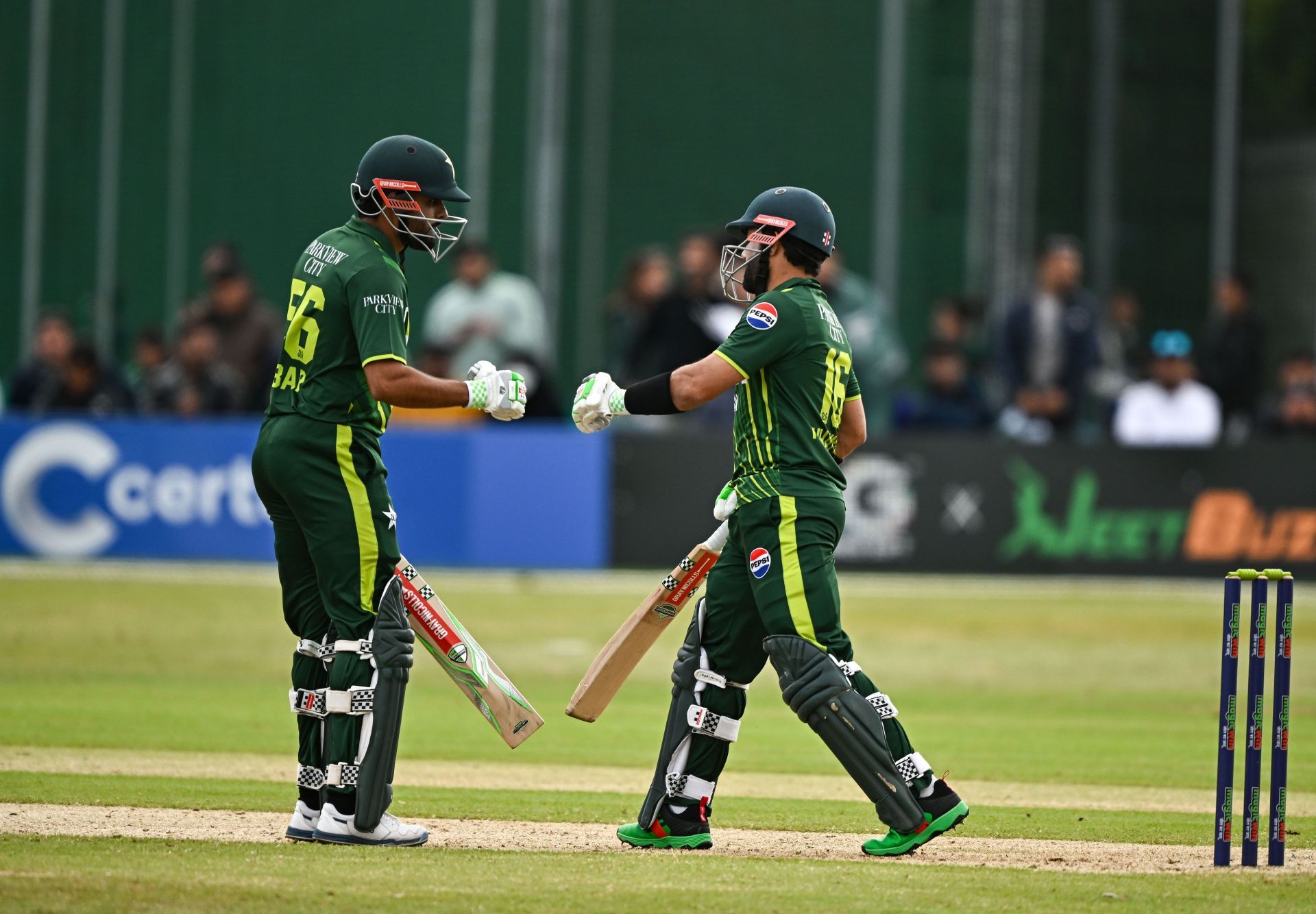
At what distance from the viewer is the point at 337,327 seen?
266 inches

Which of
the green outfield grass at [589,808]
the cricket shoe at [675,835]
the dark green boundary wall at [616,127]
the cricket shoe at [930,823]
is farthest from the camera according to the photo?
the dark green boundary wall at [616,127]

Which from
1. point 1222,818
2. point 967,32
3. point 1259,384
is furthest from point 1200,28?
point 1222,818

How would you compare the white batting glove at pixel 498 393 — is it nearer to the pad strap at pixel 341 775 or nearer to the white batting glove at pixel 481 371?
the white batting glove at pixel 481 371

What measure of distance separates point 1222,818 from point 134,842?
142 inches

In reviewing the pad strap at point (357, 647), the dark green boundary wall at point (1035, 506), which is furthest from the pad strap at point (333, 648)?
the dark green boundary wall at point (1035, 506)

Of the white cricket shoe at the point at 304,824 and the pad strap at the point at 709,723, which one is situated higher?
the pad strap at the point at 709,723

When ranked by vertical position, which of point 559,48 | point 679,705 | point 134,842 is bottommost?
point 134,842

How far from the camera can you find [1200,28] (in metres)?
22.2

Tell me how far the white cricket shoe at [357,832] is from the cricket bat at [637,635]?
29.3 inches

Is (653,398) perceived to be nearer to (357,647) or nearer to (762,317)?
Result: (762,317)

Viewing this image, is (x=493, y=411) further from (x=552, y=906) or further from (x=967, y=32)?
(x=967, y=32)

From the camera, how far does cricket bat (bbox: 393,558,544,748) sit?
272 inches

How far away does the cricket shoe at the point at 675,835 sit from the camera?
22.1 feet

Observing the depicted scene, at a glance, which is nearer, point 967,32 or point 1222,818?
point 1222,818
